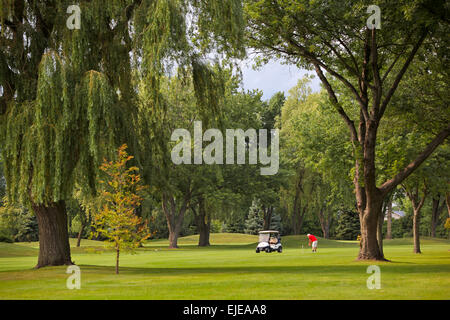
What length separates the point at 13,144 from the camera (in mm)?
15148

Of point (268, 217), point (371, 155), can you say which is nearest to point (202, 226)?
point (268, 217)

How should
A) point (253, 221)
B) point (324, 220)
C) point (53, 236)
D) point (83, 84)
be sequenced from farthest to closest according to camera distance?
point (253, 221)
point (324, 220)
point (53, 236)
point (83, 84)

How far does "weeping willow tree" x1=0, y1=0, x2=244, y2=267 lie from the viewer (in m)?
14.9

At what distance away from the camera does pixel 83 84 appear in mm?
15227

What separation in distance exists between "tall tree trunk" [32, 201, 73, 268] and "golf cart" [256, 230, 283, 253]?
17.6 meters

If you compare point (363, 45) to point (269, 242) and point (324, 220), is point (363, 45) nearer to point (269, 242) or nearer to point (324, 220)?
point (269, 242)

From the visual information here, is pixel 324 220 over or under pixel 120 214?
under

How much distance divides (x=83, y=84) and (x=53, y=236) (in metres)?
6.03

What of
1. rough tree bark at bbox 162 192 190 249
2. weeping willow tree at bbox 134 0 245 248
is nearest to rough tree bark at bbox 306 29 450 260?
weeping willow tree at bbox 134 0 245 248

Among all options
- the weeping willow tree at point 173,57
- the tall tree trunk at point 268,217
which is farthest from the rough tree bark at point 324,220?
the weeping willow tree at point 173,57

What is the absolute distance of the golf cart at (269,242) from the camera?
3381 centimetres

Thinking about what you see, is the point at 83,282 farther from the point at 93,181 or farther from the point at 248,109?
the point at 248,109

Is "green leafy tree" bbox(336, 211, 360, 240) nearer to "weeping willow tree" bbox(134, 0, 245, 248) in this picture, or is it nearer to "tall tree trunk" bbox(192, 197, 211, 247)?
"tall tree trunk" bbox(192, 197, 211, 247)
